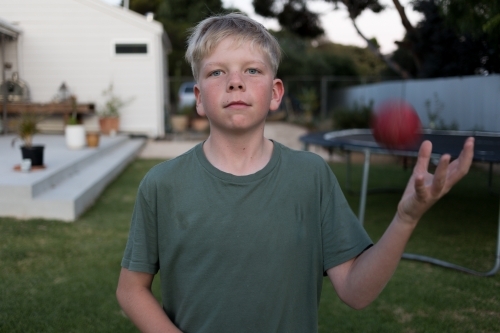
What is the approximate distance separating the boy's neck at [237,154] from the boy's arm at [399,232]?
35cm

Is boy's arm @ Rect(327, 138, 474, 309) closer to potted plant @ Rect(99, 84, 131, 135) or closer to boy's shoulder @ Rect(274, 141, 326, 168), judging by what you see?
boy's shoulder @ Rect(274, 141, 326, 168)

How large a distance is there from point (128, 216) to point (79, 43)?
32.5ft

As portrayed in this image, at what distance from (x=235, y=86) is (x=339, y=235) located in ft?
1.54

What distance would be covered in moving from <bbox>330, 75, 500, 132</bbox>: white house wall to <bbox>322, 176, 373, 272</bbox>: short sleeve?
340 inches

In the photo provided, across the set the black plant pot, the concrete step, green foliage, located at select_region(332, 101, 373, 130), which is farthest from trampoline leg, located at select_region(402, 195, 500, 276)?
green foliage, located at select_region(332, 101, 373, 130)

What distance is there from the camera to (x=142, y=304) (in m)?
1.36

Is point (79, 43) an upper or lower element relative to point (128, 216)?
upper

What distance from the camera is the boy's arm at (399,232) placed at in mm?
984

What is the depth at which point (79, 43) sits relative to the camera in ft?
46.4

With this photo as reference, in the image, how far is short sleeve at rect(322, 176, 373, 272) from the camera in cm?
134

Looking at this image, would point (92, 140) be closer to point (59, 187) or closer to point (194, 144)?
point (59, 187)

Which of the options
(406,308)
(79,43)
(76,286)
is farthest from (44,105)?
(406,308)

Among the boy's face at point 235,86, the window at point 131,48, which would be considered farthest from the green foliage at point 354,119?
the boy's face at point 235,86

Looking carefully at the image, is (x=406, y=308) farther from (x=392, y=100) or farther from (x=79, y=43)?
(x=79, y=43)
